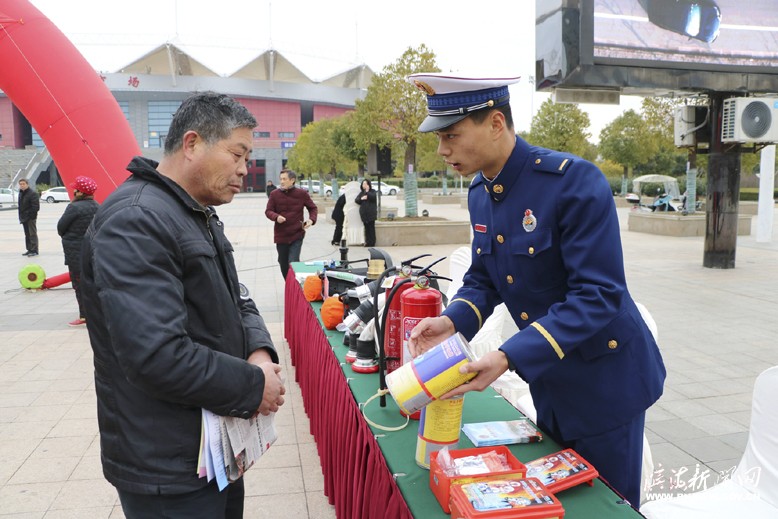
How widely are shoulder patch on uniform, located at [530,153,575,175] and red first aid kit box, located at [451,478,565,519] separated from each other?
88cm

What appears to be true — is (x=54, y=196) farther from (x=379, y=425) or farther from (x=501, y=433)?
(x=501, y=433)

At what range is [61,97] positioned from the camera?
7.09 meters

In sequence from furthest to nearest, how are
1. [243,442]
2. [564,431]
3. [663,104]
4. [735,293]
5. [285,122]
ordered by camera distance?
[285,122] → [663,104] → [735,293] → [564,431] → [243,442]

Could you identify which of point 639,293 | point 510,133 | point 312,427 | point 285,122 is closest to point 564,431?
point 510,133

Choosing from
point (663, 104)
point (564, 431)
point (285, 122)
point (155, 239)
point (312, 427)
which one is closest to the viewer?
point (155, 239)

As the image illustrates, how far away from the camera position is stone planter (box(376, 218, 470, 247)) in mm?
14023

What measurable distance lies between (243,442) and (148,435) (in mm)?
269

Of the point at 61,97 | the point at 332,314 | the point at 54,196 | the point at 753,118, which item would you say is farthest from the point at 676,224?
the point at 54,196

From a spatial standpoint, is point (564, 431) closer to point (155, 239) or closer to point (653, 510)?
point (653, 510)

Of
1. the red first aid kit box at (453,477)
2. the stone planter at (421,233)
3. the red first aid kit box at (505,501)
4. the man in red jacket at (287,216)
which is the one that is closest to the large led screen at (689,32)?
the man in red jacket at (287,216)

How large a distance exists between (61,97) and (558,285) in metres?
7.30

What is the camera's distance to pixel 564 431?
1.80 meters

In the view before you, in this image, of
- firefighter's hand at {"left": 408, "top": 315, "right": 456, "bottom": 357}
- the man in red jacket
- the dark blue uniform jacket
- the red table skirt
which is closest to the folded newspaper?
the red table skirt

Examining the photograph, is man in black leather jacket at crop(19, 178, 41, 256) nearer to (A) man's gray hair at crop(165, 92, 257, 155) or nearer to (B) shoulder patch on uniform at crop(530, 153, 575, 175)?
(A) man's gray hair at crop(165, 92, 257, 155)
